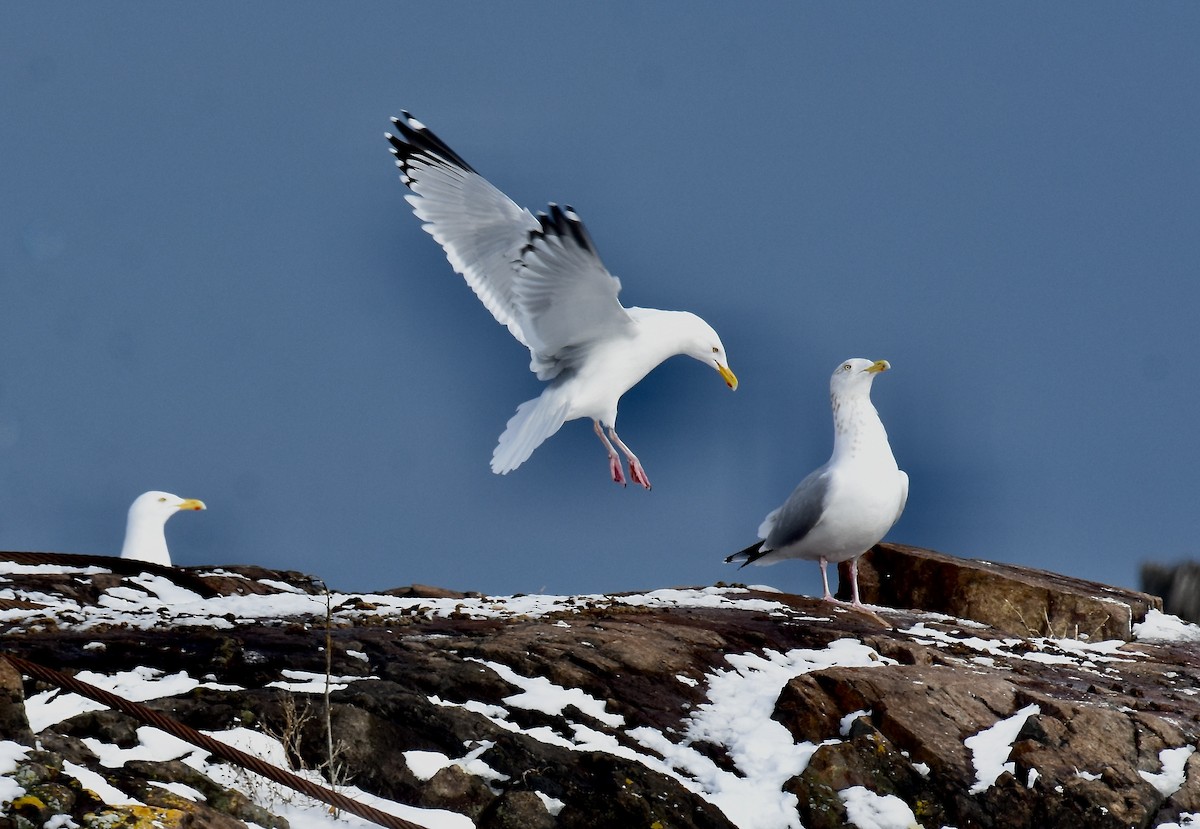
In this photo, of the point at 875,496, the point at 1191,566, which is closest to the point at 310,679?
the point at 875,496

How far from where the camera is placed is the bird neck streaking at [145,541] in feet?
42.4

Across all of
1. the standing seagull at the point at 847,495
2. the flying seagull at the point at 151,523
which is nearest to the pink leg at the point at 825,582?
the standing seagull at the point at 847,495

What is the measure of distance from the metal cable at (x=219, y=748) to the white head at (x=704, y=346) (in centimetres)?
728

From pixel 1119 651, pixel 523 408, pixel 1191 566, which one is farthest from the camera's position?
pixel 1191 566

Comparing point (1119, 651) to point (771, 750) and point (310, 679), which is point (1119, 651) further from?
point (310, 679)

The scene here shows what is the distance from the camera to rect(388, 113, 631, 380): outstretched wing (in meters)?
10.3

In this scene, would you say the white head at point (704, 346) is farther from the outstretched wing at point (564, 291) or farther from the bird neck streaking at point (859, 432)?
the bird neck streaking at point (859, 432)

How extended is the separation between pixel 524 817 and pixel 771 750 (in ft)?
4.33

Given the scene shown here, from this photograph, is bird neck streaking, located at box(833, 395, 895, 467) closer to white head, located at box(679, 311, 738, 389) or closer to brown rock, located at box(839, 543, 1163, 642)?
brown rock, located at box(839, 543, 1163, 642)

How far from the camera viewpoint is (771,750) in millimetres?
5520

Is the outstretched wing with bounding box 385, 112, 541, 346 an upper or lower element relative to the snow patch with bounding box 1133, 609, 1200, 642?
upper

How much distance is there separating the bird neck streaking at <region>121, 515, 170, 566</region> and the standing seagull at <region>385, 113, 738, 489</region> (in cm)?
425

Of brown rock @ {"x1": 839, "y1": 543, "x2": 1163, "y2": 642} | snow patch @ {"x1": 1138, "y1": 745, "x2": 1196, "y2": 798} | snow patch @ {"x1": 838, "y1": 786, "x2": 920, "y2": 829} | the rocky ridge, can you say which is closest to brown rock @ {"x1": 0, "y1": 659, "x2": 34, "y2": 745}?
the rocky ridge

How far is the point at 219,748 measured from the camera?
14.4ft
